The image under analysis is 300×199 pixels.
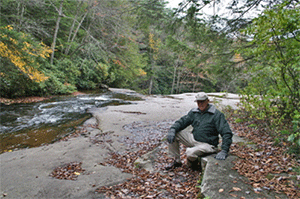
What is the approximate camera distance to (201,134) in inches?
141

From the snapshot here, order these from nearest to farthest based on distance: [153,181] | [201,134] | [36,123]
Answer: [153,181] < [201,134] < [36,123]

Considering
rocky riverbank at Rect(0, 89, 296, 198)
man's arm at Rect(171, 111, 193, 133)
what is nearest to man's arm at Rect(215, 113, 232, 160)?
rocky riverbank at Rect(0, 89, 296, 198)

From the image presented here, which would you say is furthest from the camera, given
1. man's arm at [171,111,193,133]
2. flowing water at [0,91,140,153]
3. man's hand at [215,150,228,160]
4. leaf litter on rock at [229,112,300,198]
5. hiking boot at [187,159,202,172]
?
flowing water at [0,91,140,153]

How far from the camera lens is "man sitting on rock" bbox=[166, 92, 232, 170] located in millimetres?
3291

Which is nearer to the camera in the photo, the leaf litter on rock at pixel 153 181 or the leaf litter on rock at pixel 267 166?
the leaf litter on rock at pixel 267 166

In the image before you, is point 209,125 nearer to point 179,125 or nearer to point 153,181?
point 179,125

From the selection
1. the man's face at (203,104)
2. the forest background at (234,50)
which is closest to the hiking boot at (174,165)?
the man's face at (203,104)

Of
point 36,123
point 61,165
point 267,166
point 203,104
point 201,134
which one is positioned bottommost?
point 61,165

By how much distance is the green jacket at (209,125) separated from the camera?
327cm

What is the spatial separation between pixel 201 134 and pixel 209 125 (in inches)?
9.6

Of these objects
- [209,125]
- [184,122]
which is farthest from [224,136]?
[184,122]

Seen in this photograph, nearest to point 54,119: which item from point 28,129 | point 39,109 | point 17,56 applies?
point 28,129

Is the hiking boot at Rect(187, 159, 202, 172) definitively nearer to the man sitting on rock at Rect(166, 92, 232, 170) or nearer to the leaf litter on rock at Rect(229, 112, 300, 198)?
the man sitting on rock at Rect(166, 92, 232, 170)

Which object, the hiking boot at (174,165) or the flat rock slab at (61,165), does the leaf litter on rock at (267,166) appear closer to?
the flat rock slab at (61,165)
